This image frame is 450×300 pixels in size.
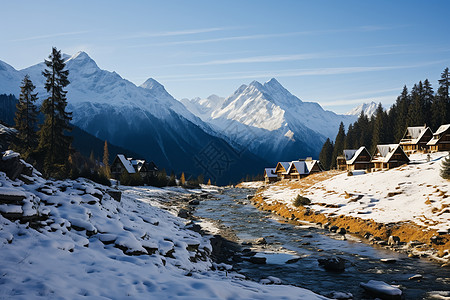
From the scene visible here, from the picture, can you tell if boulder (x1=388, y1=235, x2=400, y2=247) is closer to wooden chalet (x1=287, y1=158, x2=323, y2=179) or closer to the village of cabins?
the village of cabins

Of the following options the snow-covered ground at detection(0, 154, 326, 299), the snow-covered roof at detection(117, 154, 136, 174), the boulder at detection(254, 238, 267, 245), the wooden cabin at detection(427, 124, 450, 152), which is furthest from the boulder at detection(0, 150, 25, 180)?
the wooden cabin at detection(427, 124, 450, 152)

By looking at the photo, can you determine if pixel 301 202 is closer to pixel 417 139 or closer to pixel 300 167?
pixel 417 139

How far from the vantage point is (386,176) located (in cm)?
4738

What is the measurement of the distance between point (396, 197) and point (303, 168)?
59.2m

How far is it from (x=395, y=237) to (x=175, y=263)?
22420 mm

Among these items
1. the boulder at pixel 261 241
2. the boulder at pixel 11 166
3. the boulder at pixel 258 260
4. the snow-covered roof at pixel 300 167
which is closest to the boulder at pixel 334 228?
the boulder at pixel 261 241

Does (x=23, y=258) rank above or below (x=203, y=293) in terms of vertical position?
above

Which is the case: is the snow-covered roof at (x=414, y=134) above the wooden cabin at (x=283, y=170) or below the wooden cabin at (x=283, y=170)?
A: above

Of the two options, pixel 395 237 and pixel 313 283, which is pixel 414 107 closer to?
pixel 395 237

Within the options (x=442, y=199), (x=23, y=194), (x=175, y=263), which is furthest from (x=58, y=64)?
(x=442, y=199)

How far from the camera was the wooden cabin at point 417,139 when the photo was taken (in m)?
75.3

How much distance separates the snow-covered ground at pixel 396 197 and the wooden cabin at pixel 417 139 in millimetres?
33844

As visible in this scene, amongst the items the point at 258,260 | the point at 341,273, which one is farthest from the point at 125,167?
the point at 341,273

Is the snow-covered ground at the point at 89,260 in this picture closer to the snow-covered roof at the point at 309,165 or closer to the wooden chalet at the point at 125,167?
the wooden chalet at the point at 125,167
